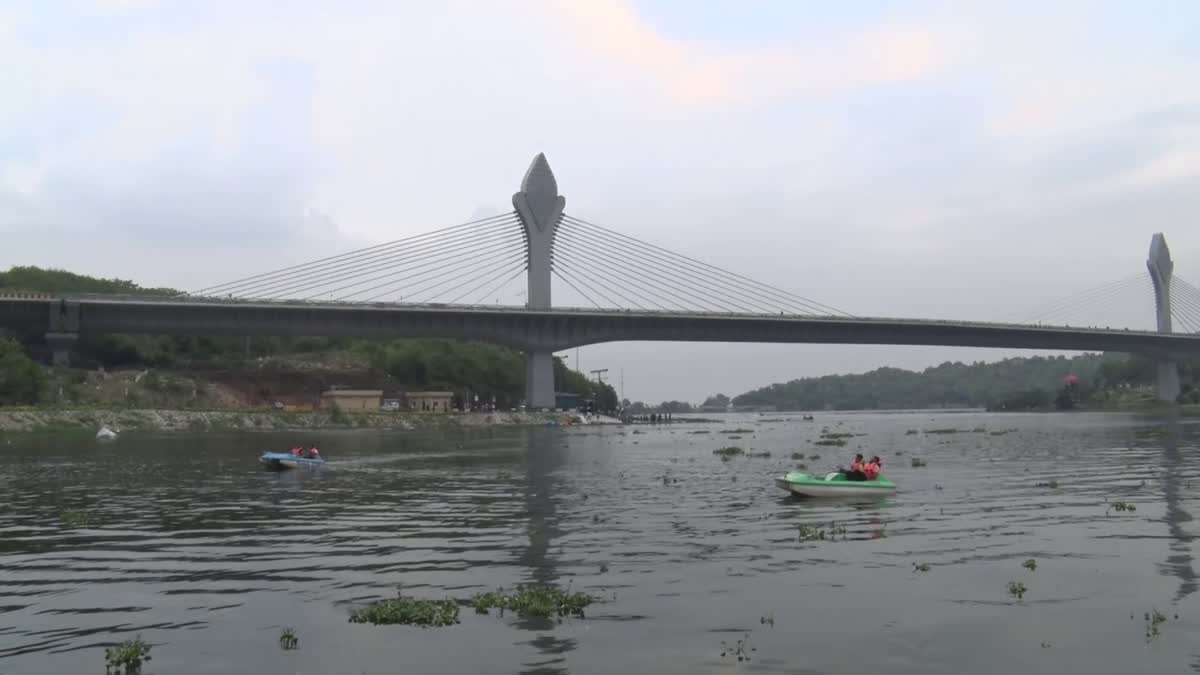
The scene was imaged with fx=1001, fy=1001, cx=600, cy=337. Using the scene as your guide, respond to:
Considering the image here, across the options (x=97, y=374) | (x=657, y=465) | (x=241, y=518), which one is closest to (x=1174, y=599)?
(x=241, y=518)

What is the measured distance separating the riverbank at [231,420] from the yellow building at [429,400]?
1573 centimetres

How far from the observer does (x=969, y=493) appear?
34062mm

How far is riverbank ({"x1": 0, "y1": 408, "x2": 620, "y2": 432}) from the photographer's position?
86.2m

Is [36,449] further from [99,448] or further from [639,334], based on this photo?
[639,334]

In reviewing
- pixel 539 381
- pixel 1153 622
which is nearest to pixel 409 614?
pixel 1153 622

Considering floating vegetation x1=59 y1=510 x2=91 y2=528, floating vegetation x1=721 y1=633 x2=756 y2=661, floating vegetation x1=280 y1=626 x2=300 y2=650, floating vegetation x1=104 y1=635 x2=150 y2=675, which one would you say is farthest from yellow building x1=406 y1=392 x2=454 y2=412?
floating vegetation x1=721 y1=633 x2=756 y2=661

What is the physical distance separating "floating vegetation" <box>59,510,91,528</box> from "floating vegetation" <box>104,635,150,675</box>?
14941 mm

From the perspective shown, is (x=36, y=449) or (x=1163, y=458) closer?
(x=1163, y=458)

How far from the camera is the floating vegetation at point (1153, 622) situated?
14.7 metres

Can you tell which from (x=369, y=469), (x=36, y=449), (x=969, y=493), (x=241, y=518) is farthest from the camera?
(x=36, y=449)

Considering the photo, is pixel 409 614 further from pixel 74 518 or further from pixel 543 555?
pixel 74 518

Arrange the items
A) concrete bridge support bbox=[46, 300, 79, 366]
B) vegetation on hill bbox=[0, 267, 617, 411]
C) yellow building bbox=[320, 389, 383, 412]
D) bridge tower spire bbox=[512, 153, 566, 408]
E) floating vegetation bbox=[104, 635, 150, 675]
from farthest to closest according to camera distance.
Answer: vegetation on hill bbox=[0, 267, 617, 411], yellow building bbox=[320, 389, 383, 412], bridge tower spire bbox=[512, 153, 566, 408], concrete bridge support bbox=[46, 300, 79, 366], floating vegetation bbox=[104, 635, 150, 675]

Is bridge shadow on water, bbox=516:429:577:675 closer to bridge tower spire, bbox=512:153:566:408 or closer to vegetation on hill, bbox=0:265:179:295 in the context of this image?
bridge tower spire, bbox=512:153:566:408

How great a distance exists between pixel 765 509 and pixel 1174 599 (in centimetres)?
1401
